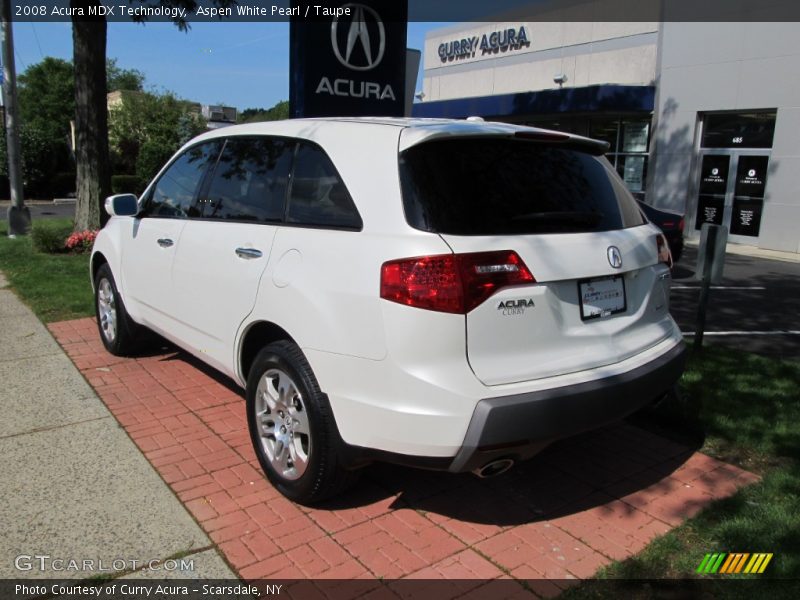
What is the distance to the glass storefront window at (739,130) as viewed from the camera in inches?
638

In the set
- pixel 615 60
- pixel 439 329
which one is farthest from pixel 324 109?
pixel 615 60

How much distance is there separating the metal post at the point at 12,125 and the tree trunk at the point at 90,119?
3.59 meters

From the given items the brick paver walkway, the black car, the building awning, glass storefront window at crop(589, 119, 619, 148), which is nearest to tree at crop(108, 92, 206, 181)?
the building awning

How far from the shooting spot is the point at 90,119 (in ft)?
37.0

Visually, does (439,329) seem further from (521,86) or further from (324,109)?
(521,86)

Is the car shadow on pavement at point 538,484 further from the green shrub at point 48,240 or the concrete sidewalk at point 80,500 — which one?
the green shrub at point 48,240

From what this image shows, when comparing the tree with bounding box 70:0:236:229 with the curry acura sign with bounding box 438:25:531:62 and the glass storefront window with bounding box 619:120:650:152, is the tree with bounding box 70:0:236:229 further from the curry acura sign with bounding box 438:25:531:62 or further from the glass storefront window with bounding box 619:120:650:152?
the curry acura sign with bounding box 438:25:531:62

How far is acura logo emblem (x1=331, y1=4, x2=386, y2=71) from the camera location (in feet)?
21.1

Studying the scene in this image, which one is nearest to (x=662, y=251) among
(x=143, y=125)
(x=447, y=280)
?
(x=447, y=280)

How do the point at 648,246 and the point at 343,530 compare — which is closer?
the point at 343,530

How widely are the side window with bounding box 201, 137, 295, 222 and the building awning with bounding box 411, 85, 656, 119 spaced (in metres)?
16.2

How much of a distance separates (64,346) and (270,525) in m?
3.74

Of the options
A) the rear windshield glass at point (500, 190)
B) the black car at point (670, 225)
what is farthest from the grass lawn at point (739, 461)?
the black car at point (670, 225)

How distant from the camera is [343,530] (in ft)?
10.5
